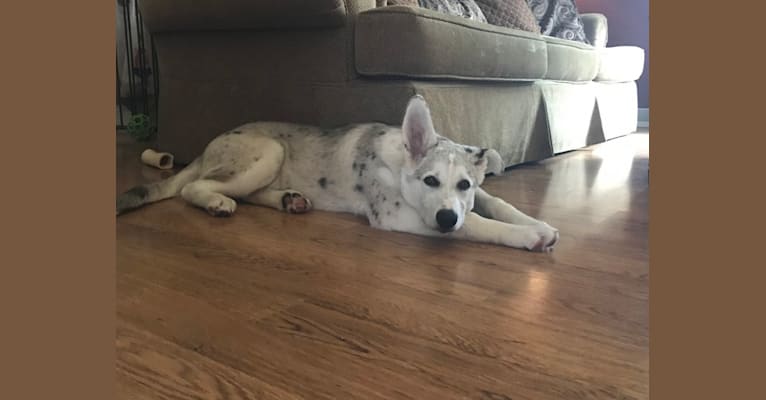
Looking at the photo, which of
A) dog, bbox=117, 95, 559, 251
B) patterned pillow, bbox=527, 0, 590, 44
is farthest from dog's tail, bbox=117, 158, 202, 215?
patterned pillow, bbox=527, 0, 590, 44

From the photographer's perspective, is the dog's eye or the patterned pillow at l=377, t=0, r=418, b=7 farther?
the patterned pillow at l=377, t=0, r=418, b=7

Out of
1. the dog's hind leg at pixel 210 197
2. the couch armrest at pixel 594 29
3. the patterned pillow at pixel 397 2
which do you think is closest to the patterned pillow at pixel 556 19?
the couch armrest at pixel 594 29

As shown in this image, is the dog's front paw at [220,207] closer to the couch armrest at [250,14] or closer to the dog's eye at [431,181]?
the dog's eye at [431,181]

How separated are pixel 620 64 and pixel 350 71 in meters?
2.87

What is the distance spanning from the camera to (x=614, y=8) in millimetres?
5809

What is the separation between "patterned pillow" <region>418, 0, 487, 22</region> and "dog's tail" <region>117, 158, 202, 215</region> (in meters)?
1.55

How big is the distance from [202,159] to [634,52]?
12.4 ft

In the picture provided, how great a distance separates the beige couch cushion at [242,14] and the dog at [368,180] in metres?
0.41

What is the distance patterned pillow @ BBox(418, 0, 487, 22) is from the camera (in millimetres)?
3220

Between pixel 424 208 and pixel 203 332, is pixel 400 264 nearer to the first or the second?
pixel 424 208

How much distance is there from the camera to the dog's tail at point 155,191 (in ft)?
6.60

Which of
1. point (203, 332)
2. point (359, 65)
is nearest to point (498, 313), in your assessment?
point (203, 332)

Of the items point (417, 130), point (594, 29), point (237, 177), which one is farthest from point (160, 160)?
point (594, 29)

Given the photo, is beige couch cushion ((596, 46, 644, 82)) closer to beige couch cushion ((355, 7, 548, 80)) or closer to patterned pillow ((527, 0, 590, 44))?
patterned pillow ((527, 0, 590, 44))
